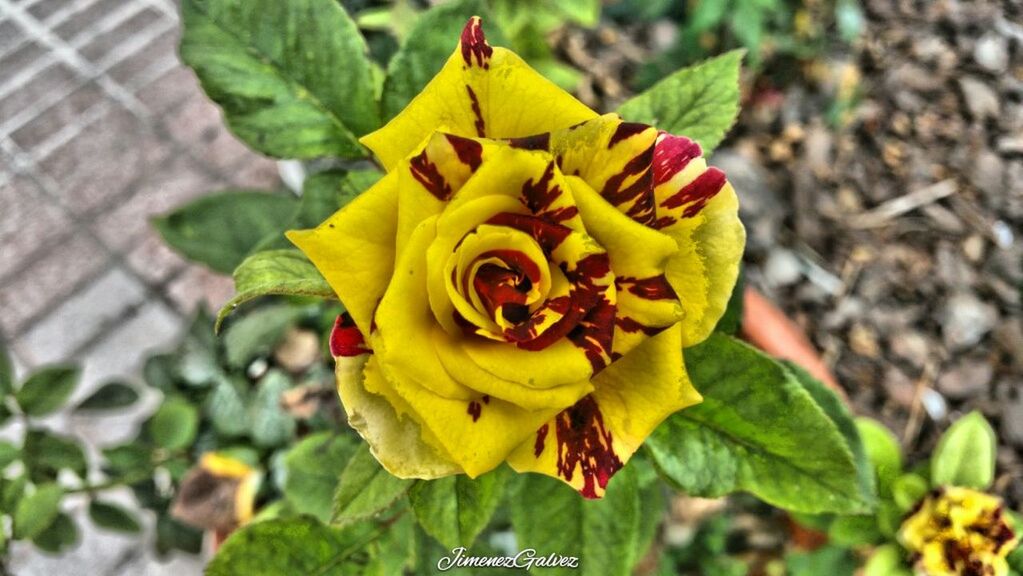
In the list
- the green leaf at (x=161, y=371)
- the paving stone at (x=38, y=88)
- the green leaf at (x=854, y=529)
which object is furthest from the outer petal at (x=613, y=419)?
the paving stone at (x=38, y=88)

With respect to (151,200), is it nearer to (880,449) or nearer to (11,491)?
(11,491)

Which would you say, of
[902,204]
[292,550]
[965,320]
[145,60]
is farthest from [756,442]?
[145,60]

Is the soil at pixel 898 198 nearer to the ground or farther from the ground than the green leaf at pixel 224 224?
nearer to the ground

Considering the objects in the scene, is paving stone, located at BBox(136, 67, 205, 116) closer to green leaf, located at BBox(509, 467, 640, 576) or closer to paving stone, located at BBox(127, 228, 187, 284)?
paving stone, located at BBox(127, 228, 187, 284)

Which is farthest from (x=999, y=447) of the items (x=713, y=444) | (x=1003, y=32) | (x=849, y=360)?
(x=713, y=444)

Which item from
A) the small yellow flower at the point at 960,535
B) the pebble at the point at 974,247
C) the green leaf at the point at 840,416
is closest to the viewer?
the green leaf at the point at 840,416

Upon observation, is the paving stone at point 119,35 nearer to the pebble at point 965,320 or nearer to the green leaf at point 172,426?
the green leaf at point 172,426
